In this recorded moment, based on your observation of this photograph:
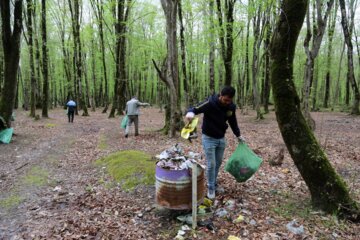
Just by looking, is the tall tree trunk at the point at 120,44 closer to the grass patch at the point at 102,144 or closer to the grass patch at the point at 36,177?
the grass patch at the point at 102,144

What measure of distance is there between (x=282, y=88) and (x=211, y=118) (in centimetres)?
129

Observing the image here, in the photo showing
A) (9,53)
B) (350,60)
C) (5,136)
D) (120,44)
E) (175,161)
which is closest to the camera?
(175,161)

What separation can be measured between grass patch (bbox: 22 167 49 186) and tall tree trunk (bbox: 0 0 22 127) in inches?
214

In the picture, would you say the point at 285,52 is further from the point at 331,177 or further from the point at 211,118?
the point at 331,177

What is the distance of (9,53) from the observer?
11328 mm

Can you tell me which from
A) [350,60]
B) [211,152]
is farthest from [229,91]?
[350,60]

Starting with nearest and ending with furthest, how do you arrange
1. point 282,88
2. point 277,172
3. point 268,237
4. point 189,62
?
1. point 268,237
2. point 282,88
3. point 277,172
4. point 189,62

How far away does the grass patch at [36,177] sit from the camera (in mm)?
6281

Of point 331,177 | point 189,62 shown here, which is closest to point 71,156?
point 331,177

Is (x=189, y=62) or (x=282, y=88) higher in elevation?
(x=189, y=62)

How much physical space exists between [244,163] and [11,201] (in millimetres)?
4796

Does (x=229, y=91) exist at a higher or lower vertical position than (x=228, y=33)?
lower

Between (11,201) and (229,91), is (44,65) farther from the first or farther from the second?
(229,91)

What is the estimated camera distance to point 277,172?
21.6 feet
